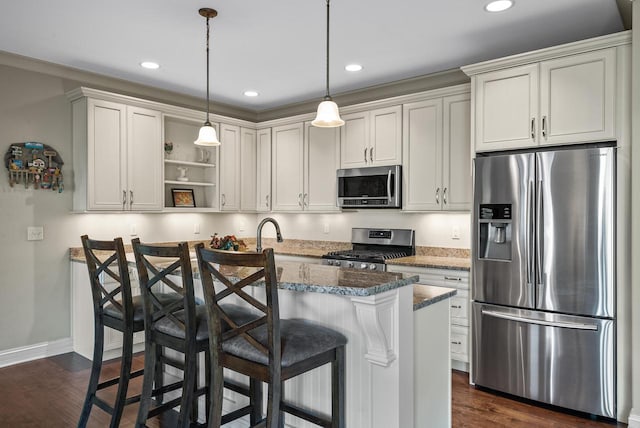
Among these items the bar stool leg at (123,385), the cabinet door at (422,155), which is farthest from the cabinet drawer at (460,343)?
the bar stool leg at (123,385)

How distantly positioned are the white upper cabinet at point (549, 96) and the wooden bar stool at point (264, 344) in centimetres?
215

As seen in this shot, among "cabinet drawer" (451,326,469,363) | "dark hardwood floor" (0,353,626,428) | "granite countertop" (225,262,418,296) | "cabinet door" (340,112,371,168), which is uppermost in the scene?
"cabinet door" (340,112,371,168)

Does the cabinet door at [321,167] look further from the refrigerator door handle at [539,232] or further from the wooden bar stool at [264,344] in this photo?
the wooden bar stool at [264,344]

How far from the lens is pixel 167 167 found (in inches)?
189

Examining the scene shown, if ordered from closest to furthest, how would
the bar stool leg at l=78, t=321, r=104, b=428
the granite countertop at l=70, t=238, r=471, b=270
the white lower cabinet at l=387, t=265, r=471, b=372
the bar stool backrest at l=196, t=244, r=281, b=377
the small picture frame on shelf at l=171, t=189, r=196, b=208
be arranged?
the bar stool backrest at l=196, t=244, r=281, b=377 → the bar stool leg at l=78, t=321, r=104, b=428 → the white lower cabinet at l=387, t=265, r=471, b=372 → the granite countertop at l=70, t=238, r=471, b=270 → the small picture frame on shelf at l=171, t=189, r=196, b=208

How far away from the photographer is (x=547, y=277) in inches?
116

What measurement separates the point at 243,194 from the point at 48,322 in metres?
2.37

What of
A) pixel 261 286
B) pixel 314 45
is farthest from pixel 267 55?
pixel 261 286

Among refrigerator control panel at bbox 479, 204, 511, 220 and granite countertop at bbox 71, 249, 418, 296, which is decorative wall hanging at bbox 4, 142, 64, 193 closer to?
granite countertop at bbox 71, 249, 418, 296

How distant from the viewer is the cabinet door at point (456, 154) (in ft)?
12.5

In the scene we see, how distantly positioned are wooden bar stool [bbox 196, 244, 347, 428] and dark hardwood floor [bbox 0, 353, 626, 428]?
1217mm

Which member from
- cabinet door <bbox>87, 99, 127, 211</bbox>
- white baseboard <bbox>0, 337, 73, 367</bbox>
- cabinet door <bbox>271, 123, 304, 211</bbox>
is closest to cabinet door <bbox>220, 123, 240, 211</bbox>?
cabinet door <bbox>271, 123, 304, 211</bbox>

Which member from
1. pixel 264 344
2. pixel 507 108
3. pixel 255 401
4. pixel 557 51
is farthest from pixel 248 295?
pixel 557 51

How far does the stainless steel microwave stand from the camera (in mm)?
4180
